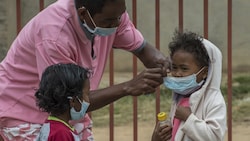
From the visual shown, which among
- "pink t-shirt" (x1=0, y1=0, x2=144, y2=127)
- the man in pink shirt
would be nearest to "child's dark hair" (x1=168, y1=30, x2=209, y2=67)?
the man in pink shirt

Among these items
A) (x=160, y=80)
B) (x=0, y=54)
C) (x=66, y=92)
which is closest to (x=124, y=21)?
(x=160, y=80)

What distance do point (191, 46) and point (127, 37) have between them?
1.39ft

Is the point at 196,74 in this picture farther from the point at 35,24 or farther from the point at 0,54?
the point at 0,54

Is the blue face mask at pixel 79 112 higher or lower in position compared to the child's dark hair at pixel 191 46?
lower

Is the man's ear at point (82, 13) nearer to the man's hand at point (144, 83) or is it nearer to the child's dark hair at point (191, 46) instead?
the man's hand at point (144, 83)

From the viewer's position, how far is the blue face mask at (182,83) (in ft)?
14.9

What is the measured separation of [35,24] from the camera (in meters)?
4.35

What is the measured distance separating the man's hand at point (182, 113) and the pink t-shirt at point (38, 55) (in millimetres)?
491

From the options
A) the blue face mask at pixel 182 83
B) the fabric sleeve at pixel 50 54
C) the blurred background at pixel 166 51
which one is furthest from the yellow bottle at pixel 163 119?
the blurred background at pixel 166 51

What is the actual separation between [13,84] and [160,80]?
0.77 m

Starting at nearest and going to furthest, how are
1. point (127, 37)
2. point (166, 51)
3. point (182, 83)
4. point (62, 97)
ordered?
point (62, 97)
point (182, 83)
point (127, 37)
point (166, 51)

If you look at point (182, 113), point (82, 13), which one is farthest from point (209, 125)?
point (82, 13)

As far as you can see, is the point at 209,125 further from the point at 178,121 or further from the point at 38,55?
the point at 38,55

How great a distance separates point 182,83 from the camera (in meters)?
4.54
